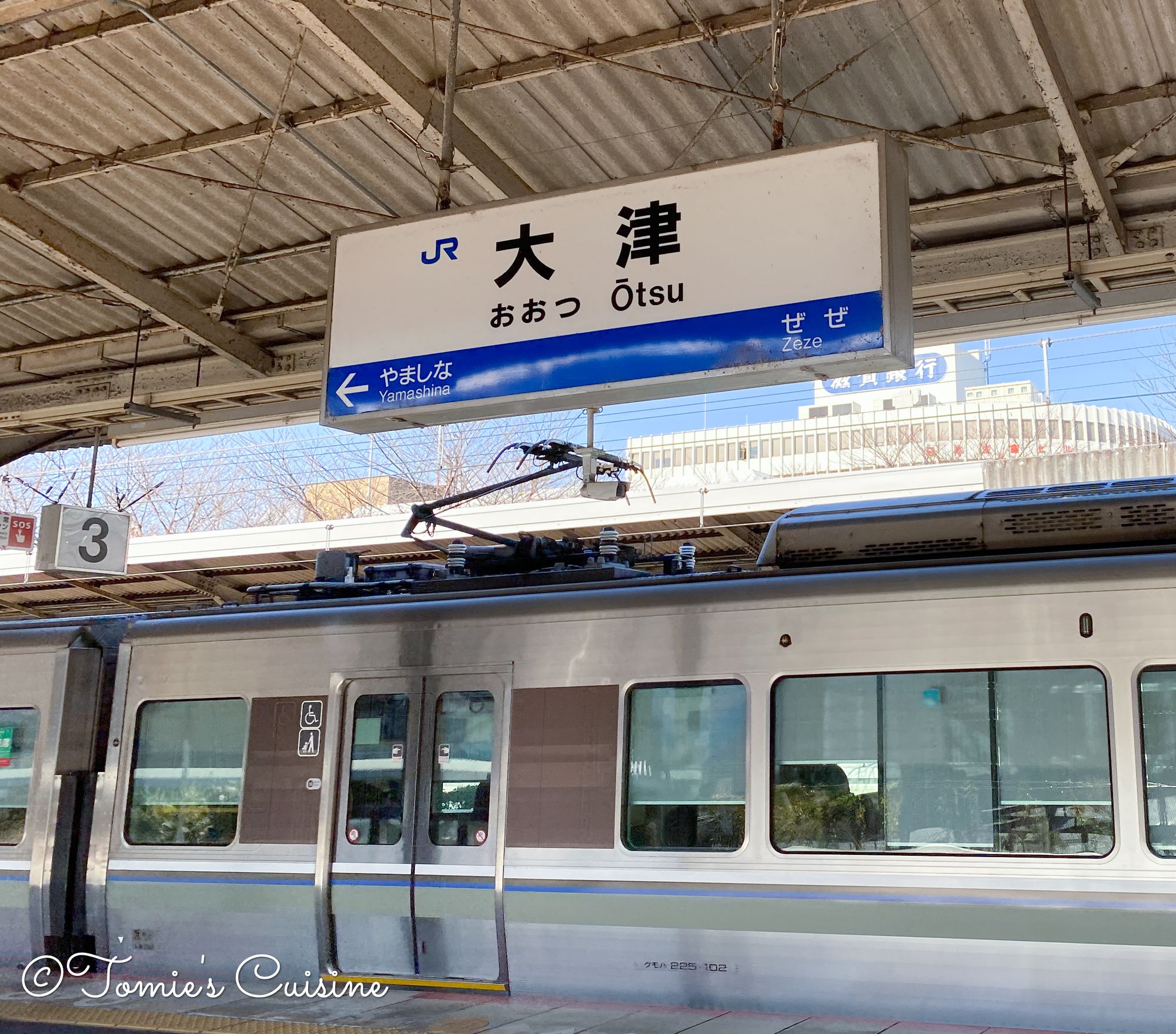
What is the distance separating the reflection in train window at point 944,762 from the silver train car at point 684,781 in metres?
0.01

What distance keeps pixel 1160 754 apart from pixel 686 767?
2.12 meters

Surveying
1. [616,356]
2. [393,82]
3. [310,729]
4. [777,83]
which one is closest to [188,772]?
[310,729]

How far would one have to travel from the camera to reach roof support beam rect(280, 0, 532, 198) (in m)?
6.82

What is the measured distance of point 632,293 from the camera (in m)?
5.58

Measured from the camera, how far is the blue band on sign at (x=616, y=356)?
5.15 metres

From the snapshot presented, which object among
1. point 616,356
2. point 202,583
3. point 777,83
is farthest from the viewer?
point 202,583

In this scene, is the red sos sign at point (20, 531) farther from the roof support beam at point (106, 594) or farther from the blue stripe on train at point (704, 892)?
the blue stripe on train at point (704, 892)

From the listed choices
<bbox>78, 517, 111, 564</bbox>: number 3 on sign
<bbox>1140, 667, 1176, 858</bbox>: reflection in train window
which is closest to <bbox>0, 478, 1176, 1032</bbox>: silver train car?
<bbox>1140, 667, 1176, 858</bbox>: reflection in train window

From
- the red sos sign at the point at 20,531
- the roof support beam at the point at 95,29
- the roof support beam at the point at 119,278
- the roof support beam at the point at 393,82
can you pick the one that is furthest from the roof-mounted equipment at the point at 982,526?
the red sos sign at the point at 20,531

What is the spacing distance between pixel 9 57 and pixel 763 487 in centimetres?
763

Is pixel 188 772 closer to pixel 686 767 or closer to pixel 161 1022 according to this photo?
pixel 161 1022

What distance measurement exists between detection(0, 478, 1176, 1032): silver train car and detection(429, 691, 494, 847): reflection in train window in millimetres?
15

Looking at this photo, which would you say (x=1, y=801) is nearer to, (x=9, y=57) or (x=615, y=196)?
(x=9, y=57)

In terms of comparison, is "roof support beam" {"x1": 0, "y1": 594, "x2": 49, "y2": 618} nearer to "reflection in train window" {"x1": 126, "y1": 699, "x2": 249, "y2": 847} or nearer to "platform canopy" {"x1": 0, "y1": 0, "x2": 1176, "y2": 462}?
"platform canopy" {"x1": 0, "y1": 0, "x2": 1176, "y2": 462}
